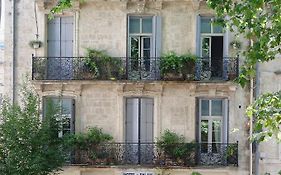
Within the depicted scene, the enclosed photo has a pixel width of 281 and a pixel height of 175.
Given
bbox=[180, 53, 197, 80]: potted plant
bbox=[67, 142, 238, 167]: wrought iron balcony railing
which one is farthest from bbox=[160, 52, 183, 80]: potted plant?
bbox=[67, 142, 238, 167]: wrought iron balcony railing

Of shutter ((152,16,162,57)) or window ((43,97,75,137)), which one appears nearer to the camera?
window ((43,97,75,137))

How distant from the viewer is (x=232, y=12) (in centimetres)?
927

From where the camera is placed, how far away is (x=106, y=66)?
17.7 m

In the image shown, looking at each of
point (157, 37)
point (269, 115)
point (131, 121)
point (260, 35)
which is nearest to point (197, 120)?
point (131, 121)

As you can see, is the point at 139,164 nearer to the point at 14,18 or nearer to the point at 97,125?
the point at 97,125

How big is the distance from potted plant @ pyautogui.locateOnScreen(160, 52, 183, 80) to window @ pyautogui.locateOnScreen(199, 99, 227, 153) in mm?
1313

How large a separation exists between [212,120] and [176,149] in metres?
1.64

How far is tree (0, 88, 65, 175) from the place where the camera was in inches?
626

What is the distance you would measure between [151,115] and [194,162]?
2.13 metres

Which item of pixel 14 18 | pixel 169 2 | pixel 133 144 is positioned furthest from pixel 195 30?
pixel 14 18

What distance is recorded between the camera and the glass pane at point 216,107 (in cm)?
1800

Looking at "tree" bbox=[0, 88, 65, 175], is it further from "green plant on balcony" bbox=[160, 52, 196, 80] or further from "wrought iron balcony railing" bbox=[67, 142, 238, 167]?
"green plant on balcony" bbox=[160, 52, 196, 80]

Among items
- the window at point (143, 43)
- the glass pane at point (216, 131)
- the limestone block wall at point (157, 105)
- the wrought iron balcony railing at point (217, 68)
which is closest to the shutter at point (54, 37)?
the limestone block wall at point (157, 105)

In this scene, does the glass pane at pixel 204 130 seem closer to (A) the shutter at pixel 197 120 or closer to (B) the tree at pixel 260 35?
(A) the shutter at pixel 197 120
